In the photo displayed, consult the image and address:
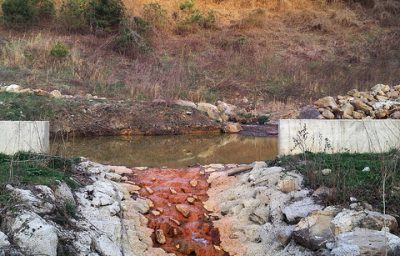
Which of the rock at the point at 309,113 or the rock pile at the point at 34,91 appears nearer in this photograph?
the rock at the point at 309,113

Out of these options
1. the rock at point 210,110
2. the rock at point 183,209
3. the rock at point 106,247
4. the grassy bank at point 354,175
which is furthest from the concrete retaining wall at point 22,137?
the rock at point 210,110

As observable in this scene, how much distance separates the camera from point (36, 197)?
520cm

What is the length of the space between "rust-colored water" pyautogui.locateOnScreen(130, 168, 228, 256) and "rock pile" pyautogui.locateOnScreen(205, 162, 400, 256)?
0.17 meters

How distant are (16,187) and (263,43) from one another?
59.2 feet

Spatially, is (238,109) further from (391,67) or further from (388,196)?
(388,196)

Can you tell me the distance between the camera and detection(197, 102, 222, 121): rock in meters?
14.8

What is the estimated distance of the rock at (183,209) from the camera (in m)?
6.73

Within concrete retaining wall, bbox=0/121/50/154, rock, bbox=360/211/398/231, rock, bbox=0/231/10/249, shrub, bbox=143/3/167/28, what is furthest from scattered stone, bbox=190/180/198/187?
shrub, bbox=143/3/167/28

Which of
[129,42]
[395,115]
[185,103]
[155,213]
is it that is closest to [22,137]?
[155,213]

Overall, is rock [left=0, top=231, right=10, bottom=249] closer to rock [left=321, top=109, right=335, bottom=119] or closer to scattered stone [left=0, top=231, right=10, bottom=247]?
scattered stone [left=0, top=231, right=10, bottom=247]

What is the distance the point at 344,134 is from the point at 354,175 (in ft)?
6.21

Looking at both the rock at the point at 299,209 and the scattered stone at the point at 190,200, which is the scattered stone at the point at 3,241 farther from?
the scattered stone at the point at 190,200

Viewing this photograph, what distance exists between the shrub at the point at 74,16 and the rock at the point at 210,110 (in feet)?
27.5

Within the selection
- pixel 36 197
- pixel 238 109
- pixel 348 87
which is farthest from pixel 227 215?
pixel 348 87
